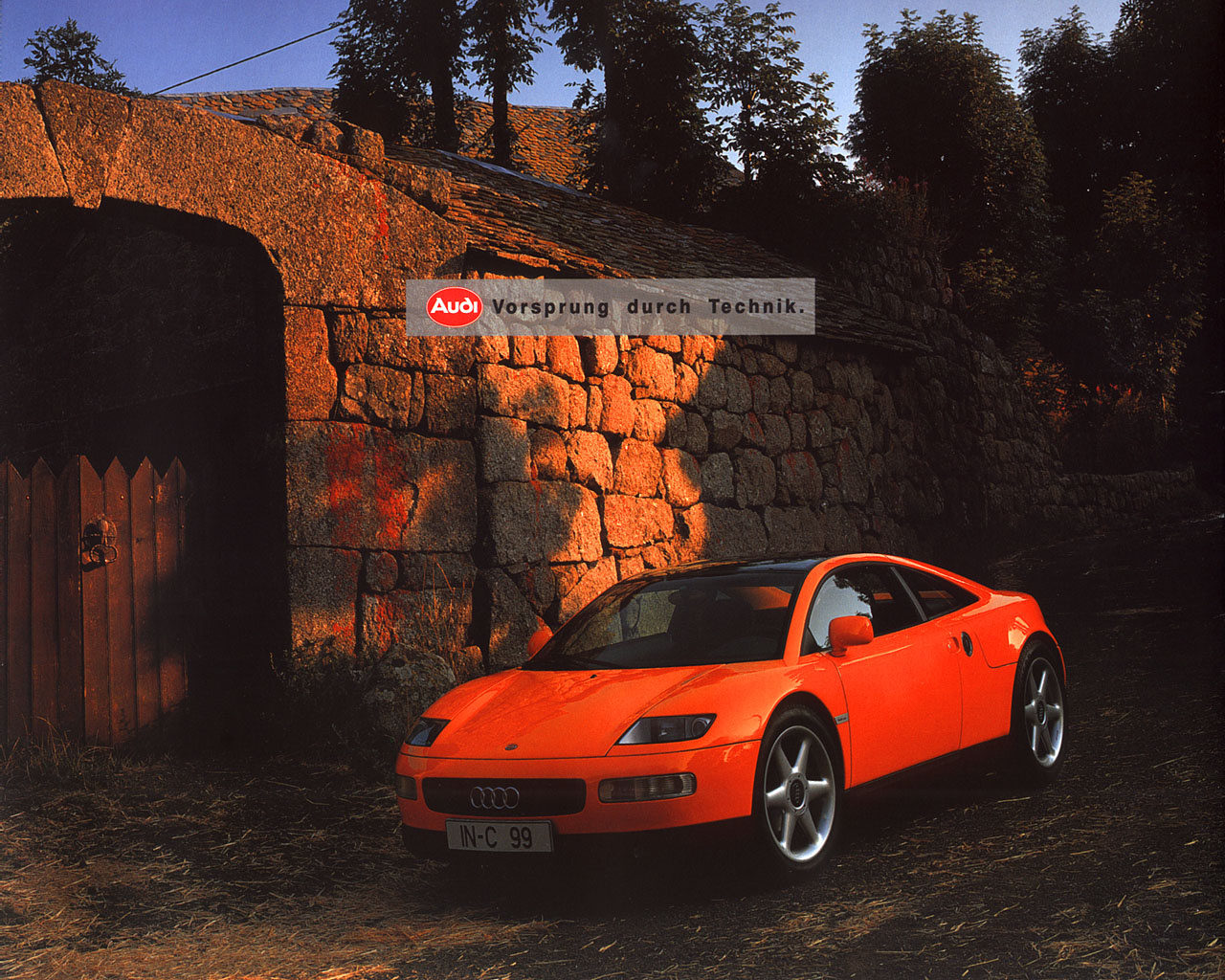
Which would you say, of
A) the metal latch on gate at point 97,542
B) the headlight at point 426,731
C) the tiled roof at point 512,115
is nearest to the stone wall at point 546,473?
the metal latch on gate at point 97,542

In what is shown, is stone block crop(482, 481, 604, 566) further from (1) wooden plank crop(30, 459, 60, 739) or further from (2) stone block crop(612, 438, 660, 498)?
(1) wooden plank crop(30, 459, 60, 739)

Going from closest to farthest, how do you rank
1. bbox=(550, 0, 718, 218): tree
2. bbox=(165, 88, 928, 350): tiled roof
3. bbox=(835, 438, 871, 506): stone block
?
bbox=(165, 88, 928, 350): tiled roof < bbox=(835, 438, 871, 506): stone block < bbox=(550, 0, 718, 218): tree

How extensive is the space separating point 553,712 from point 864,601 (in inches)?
65.6

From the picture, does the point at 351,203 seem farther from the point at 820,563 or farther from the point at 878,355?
the point at 878,355

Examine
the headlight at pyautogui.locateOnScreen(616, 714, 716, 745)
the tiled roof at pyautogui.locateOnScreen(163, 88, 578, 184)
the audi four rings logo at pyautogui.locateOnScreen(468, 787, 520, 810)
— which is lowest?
the audi four rings logo at pyautogui.locateOnScreen(468, 787, 520, 810)

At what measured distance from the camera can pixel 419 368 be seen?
324 inches

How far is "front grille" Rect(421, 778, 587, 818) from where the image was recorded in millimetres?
4223

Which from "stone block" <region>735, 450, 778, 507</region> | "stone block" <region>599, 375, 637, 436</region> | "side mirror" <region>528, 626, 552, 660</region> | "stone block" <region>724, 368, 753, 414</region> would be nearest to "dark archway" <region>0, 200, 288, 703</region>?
"side mirror" <region>528, 626, 552, 660</region>

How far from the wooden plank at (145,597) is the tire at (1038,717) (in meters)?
4.93

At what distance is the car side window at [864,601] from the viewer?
516 centimetres

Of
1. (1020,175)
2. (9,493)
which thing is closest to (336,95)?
(1020,175)

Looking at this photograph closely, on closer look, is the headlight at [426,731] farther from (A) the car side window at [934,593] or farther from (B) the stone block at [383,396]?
(B) the stone block at [383,396]

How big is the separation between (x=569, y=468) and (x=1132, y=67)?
25185 millimetres

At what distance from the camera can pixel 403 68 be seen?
912 inches
